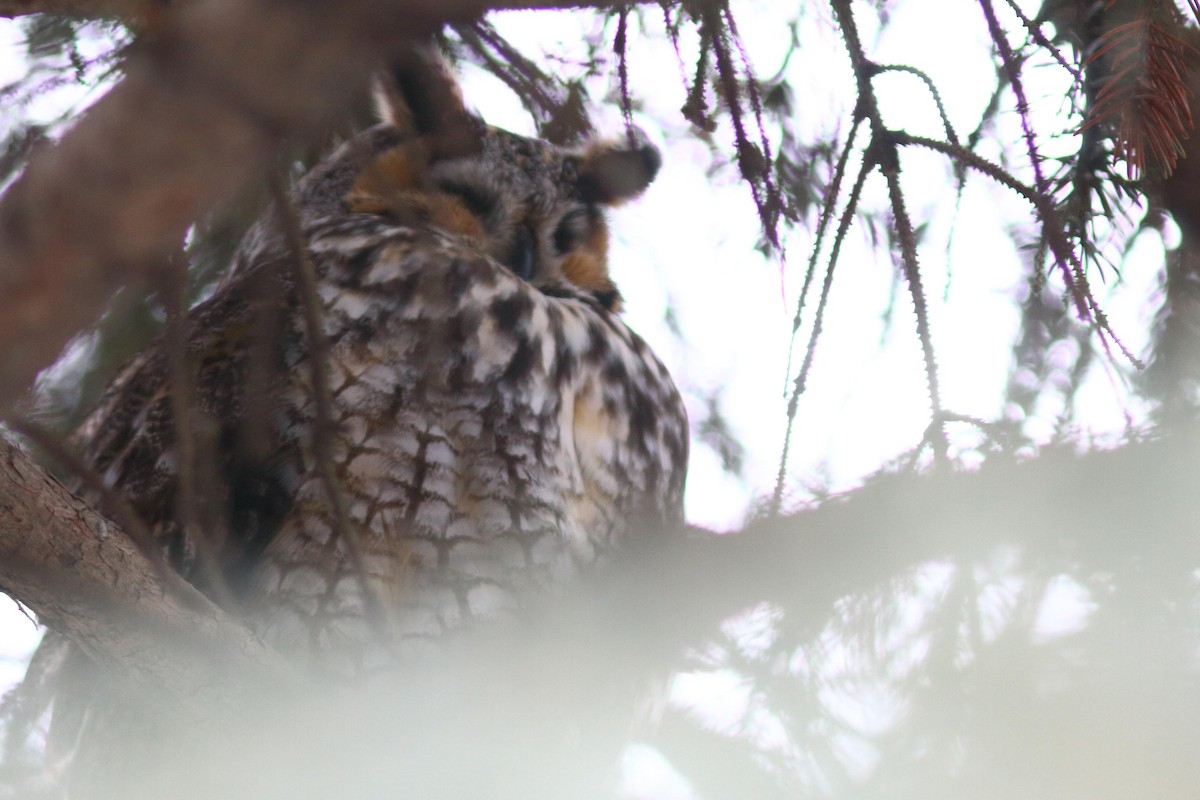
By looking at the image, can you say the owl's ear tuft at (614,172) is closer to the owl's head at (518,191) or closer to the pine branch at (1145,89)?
the owl's head at (518,191)

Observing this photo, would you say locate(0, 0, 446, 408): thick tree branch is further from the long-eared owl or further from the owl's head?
the owl's head

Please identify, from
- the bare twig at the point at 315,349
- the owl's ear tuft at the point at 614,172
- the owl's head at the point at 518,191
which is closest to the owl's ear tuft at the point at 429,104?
the owl's head at the point at 518,191

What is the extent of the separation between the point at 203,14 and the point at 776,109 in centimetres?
122

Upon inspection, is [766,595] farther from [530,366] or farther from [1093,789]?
[530,366]

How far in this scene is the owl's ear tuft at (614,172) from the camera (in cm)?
219

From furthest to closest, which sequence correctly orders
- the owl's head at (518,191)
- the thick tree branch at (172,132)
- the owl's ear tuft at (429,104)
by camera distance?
the owl's head at (518,191) → the owl's ear tuft at (429,104) → the thick tree branch at (172,132)

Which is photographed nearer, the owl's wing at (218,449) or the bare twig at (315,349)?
the bare twig at (315,349)

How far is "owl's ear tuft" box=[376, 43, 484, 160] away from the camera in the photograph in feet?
4.24

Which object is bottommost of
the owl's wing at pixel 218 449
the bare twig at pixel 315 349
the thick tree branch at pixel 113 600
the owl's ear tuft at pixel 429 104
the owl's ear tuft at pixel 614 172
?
the thick tree branch at pixel 113 600

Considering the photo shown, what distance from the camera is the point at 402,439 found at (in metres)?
1.66

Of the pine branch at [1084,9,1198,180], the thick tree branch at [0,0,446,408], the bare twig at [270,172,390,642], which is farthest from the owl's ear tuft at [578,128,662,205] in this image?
the thick tree branch at [0,0,446,408]

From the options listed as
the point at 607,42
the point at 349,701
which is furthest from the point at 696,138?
the point at 349,701

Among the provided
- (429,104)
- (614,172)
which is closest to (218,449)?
(429,104)

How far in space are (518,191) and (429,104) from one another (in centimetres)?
36
